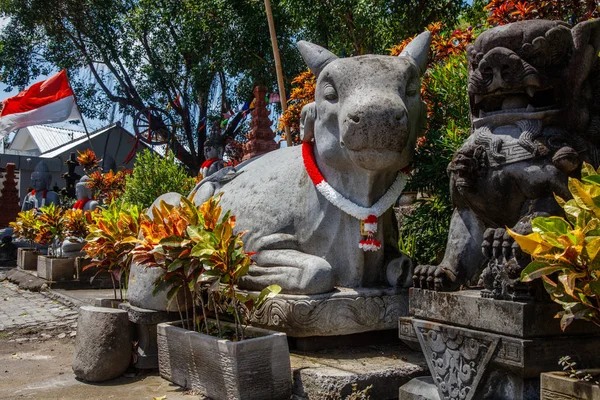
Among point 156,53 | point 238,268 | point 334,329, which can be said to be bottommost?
point 334,329

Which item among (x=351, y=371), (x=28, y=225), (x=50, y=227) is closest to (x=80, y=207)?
(x=28, y=225)

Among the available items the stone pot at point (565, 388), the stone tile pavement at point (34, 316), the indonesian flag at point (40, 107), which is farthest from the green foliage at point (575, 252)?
the indonesian flag at point (40, 107)

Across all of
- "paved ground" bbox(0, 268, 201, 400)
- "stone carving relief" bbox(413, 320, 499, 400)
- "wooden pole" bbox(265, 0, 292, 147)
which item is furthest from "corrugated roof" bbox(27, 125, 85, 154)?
"stone carving relief" bbox(413, 320, 499, 400)

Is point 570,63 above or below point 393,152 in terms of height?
above

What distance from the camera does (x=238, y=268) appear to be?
12.2 feet

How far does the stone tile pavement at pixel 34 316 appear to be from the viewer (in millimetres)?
6633

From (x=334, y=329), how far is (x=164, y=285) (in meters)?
1.37

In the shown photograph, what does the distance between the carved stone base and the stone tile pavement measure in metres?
3.50

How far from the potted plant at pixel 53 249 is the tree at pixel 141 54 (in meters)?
6.36

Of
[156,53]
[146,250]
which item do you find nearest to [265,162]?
[146,250]

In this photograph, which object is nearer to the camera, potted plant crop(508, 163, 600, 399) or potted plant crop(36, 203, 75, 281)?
potted plant crop(508, 163, 600, 399)

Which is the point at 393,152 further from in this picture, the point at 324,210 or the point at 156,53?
the point at 156,53

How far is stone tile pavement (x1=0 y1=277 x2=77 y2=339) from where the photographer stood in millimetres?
6633

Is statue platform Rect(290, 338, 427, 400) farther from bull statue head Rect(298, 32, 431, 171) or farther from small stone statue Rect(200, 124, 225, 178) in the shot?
small stone statue Rect(200, 124, 225, 178)
